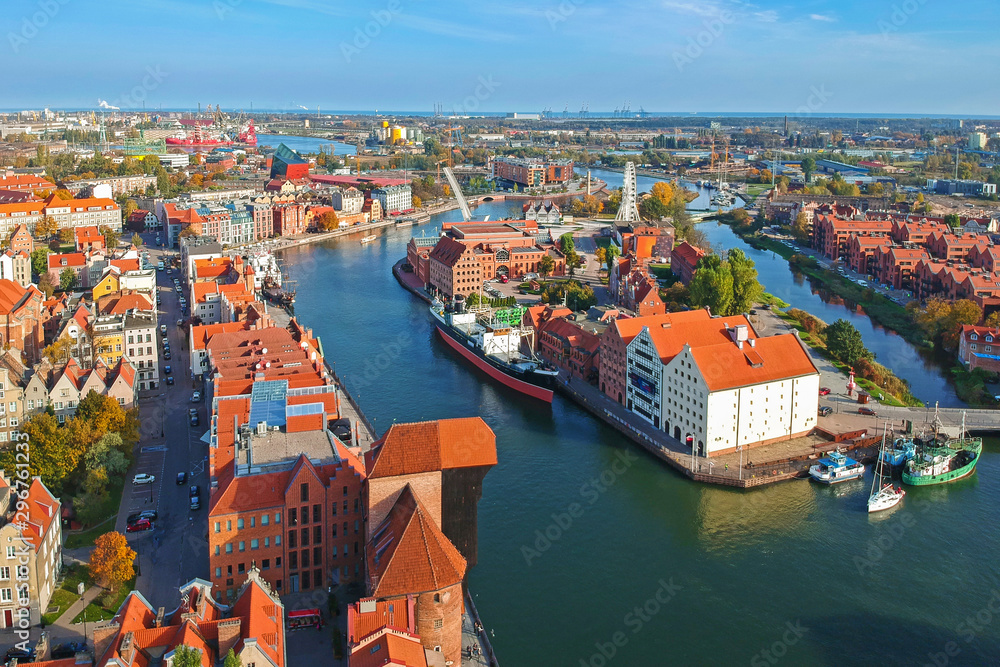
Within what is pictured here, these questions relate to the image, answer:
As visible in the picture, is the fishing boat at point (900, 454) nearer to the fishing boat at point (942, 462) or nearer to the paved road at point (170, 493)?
the fishing boat at point (942, 462)

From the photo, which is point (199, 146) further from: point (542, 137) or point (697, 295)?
point (697, 295)

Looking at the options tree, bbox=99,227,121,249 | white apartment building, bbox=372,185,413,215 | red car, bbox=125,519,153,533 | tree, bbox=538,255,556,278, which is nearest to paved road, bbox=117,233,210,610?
red car, bbox=125,519,153,533

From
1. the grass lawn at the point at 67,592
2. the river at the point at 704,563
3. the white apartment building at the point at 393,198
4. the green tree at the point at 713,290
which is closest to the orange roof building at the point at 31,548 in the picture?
the grass lawn at the point at 67,592

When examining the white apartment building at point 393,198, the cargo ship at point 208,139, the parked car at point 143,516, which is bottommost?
the parked car at point 143,516

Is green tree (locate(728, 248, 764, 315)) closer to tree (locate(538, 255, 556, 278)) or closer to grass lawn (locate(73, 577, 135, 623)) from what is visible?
tree (locate(538, 255, 556, 278))

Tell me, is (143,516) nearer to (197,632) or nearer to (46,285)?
(197,632)
